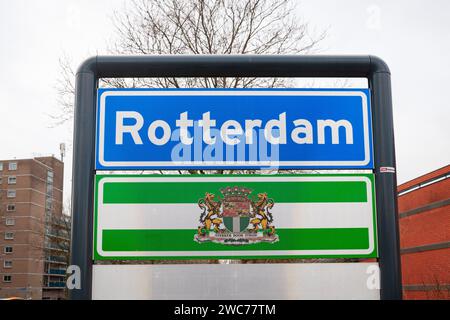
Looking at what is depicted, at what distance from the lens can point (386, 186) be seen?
4254 mm

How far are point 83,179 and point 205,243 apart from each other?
1.03 m

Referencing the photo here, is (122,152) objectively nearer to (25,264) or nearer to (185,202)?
(185,202)

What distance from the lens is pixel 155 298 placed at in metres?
4.05

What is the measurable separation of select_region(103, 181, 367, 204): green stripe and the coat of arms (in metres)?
0.05

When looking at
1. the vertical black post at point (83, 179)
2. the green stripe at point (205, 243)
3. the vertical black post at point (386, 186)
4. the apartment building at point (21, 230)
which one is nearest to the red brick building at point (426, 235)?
the vertical black post at point (386, 186)

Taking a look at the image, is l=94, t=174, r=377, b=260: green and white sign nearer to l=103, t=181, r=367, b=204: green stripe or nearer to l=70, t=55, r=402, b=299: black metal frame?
l=103, t=181, r=367, b=204: green stripe

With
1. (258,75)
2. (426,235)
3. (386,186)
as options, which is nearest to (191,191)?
(258,75)

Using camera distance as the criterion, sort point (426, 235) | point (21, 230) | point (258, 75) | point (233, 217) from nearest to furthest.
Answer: point (233, 217), point (258, 75), point (426, 235), point (21, 230)

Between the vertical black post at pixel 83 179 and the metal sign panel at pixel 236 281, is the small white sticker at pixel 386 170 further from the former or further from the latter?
the vertical black post at pixel 83 179

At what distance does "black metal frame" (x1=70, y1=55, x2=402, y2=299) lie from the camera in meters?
4.19

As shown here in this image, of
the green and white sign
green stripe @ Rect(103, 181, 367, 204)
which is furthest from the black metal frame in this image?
green stripe @ Rect(103, 181, 367, 204)

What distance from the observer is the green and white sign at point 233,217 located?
414 cm

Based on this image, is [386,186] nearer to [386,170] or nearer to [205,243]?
[386,170]
